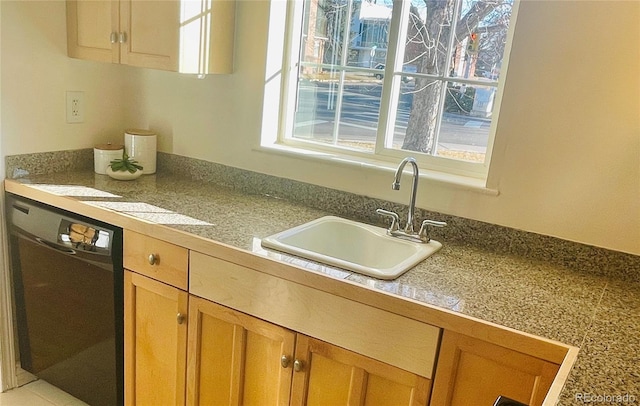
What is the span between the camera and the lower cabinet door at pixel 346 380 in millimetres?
1443

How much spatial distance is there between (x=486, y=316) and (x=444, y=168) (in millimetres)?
813

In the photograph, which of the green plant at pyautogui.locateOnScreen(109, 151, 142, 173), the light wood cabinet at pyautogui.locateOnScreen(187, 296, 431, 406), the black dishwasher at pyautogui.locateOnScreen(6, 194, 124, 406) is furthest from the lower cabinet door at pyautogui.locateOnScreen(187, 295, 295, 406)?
the green plant at pyautogui.locateOnScreen(109, 151, 142, 173)

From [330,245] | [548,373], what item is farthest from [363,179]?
[548,373]

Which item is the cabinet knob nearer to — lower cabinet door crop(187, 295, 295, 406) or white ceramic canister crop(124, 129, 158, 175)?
lower cabinet door crop(187, 295, 295, 406)

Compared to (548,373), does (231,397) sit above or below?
below

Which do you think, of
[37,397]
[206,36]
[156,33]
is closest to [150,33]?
[156,33]

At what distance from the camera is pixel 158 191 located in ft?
7.29

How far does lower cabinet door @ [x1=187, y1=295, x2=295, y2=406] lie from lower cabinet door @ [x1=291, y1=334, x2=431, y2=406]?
0.05 meters

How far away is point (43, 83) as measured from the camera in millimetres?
2230

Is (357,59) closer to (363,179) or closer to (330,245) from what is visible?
(363,179)

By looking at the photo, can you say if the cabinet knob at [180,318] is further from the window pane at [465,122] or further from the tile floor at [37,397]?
the window pane at [465,122]

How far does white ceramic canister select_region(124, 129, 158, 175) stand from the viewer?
243cm

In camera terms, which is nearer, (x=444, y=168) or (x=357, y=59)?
(x=444, y=168)

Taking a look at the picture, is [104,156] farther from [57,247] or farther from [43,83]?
[57,247]
